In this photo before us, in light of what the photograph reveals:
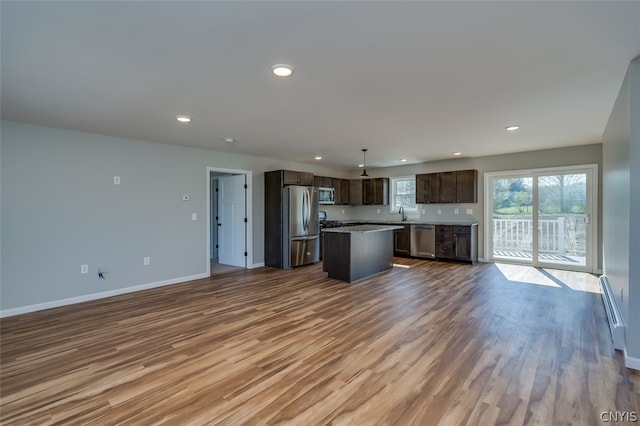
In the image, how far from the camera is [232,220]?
671cm

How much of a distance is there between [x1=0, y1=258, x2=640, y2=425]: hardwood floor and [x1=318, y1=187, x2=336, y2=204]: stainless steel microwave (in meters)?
3.65

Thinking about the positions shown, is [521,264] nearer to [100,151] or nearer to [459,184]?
[459,184]

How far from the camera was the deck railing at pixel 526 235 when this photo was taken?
19.5ft

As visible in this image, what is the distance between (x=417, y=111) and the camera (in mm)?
3492

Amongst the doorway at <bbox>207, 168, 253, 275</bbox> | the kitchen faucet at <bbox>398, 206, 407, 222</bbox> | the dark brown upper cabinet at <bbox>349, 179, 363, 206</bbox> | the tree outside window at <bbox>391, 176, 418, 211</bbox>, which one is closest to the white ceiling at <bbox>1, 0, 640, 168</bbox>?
the doorway at <bbox>207, 168, 253, 275</bbox>

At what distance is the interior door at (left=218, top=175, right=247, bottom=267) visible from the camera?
6.52 metres

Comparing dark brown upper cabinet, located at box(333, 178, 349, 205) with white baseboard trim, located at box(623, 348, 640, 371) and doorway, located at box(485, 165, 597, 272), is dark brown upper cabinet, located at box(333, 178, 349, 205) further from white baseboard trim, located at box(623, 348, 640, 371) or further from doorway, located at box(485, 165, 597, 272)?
white baseboard trim, located at box(623, 348, 640, 371)

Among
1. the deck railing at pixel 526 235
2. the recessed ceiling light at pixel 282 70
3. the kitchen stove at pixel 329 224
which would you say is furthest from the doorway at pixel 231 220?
the deck railing at pixel 526 235

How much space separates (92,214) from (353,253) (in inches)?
158

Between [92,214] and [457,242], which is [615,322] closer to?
[457,242]

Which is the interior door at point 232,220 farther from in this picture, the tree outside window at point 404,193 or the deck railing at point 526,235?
the deck railing at point 526,235

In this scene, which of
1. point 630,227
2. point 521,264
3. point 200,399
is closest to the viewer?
point 200,399

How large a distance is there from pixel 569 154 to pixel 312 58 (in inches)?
236

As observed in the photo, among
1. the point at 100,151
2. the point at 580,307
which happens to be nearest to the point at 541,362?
the point at 580,307
